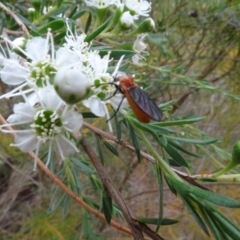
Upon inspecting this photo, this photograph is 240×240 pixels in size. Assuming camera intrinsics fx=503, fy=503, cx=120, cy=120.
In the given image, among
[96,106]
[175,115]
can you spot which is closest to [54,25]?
[96,106]

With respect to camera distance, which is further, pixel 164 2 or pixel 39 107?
pixel 164 2

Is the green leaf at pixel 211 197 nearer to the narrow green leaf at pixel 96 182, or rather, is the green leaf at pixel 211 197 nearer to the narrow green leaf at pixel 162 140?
the narrow green leaf at pixel 162 140

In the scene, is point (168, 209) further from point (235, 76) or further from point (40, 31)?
point (40, 31)

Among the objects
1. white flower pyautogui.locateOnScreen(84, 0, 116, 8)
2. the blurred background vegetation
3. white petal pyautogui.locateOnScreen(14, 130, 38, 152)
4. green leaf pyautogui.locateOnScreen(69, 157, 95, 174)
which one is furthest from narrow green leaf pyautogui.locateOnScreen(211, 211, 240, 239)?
the blurred background vegetation

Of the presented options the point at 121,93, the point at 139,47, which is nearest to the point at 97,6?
the point at 139,47

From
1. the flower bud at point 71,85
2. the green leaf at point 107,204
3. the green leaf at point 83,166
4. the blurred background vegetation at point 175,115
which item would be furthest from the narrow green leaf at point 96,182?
the blurred background vegetation at point 175,115

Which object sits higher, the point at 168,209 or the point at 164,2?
the point at 164,2

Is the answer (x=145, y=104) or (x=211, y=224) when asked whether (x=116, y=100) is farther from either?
(x=211, y=224)
